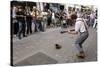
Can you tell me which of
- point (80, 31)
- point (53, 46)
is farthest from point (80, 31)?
point (53, 46)

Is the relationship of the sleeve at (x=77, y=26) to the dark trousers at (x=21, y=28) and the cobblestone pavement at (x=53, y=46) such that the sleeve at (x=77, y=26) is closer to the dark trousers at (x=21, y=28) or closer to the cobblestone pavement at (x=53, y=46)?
the cobblestone pavement at (x=53, y=46)

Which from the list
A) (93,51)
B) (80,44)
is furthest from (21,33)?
(93,51)

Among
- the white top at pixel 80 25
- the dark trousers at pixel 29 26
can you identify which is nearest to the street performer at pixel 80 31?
the white top at pixel 80 25

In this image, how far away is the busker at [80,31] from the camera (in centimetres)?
218

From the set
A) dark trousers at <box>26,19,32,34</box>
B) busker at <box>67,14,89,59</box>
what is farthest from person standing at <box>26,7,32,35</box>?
busker at <box>67,14,89,59</box>

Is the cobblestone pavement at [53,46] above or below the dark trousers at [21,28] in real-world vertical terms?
below

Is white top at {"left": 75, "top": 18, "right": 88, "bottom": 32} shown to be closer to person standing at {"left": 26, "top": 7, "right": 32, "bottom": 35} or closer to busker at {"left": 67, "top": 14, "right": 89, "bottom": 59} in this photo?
busker at {"left": 67, "top": 14, "right": 89, "bottom": 59}

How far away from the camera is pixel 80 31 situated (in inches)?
86.7

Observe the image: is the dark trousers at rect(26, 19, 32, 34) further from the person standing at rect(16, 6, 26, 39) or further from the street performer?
the street performer

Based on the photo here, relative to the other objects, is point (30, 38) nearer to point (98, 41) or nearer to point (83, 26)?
point (83, 26)

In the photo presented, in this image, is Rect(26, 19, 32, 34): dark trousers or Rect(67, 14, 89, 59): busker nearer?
Rect(26, 19, 32, 34): dark trousers

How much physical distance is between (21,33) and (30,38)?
116 mm

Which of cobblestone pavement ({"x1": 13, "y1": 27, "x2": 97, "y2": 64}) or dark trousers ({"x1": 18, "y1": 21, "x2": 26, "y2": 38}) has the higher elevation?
dark trousers ({"x1": 18, "y1": 21, "x2": 26, "y2": 38})

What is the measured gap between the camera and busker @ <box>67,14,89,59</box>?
2.18 m
